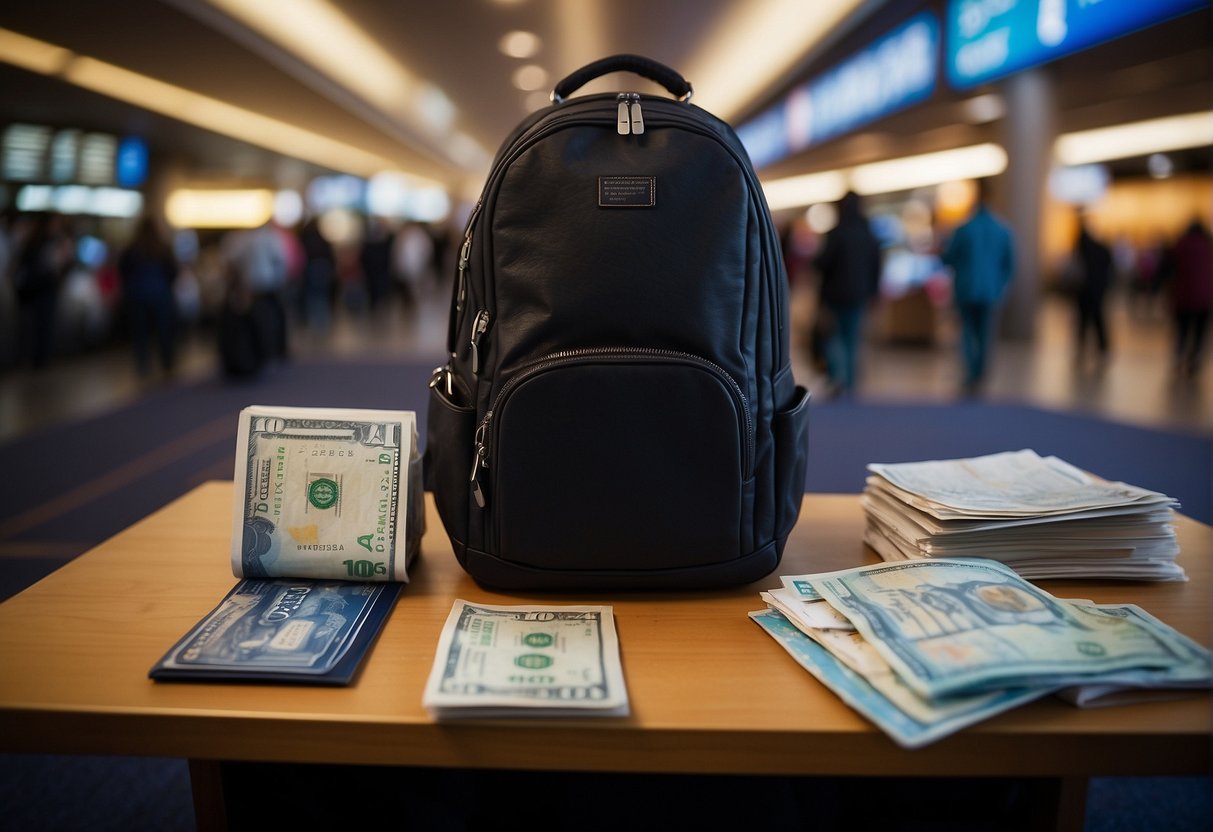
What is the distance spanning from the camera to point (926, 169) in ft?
60.8

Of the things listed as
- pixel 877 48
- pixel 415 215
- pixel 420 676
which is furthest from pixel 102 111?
pixel 415 215

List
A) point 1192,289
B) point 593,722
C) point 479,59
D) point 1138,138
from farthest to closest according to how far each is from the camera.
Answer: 1. point 1138,138
2. point 479,59
3. point 1192,289
4. point 593,722

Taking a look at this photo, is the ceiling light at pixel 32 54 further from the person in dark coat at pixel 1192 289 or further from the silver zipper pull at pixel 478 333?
the person in dark coat at pixel 1192 289

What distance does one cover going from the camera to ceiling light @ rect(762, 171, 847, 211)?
2214cm

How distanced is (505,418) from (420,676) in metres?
0.29

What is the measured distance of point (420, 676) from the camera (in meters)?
0.78

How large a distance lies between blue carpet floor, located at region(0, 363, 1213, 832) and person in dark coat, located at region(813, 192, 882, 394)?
813 millimetres

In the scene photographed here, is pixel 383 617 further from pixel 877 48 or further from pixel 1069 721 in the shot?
pixel 877 48

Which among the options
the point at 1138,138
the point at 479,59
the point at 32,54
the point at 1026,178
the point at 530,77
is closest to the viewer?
the point at 32,54

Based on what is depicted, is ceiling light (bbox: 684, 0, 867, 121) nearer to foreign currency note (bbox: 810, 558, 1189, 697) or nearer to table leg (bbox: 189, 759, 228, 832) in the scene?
foreign currency note (bbox: 810, 558, 1189, 697)

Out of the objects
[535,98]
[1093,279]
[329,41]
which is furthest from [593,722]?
[535,98]

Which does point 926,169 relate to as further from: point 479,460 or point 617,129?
point 479,460

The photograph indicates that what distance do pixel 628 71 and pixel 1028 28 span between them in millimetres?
5598

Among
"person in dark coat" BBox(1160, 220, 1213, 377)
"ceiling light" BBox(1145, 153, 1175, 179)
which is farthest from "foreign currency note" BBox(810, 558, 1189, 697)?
"ceiling light" BBox(1145, 153, 1175, 179)
